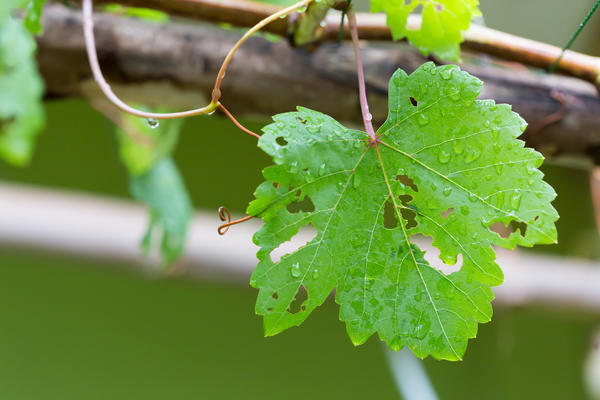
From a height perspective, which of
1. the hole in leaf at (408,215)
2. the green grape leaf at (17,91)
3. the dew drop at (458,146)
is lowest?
the green grape leaf at (17,91)

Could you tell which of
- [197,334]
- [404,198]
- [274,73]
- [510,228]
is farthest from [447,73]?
[197,334]

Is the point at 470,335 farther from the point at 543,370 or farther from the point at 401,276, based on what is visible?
the point at 543,370

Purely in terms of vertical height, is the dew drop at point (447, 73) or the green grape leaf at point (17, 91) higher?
the dew drop at point (447, 73)

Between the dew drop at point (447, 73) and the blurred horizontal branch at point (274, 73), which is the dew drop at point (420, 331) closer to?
the dew drop at point (447, 73)

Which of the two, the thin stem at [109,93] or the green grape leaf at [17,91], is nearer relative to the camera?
the thin stem at [109,93]

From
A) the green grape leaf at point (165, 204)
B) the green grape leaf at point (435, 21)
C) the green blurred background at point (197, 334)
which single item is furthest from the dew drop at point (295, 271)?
the green blurred background at point (197, 334)

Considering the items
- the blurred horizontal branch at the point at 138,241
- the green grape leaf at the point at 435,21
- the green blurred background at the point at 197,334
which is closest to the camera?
the green grape leaf at the point at 435,21

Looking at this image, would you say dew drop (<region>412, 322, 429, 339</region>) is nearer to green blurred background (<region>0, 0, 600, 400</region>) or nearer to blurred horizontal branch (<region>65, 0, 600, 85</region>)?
blurred horizontal branch (<region>65, 0, 600, 85</region>)

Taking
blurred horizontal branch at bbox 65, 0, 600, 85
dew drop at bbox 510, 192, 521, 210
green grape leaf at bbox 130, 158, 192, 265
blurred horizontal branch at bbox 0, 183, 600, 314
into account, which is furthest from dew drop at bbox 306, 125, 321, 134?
blurred horizontal branch at bbox 0, 183, 600, 314
